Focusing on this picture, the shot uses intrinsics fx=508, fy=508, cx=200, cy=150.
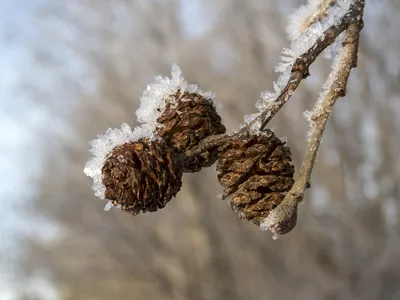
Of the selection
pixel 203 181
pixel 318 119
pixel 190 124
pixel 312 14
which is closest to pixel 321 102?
pixel 318 119

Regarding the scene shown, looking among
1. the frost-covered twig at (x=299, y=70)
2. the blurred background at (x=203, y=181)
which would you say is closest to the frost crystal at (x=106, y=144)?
the frost-covered twig at (x=299, y=70)

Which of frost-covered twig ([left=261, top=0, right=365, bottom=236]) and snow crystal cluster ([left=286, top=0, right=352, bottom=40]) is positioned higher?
snow crystal cluster ([left=286, top=0, right=352, bottom=40])

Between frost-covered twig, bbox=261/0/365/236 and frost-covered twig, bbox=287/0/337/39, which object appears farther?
frost-covered twig, bbox=287/0/337/39

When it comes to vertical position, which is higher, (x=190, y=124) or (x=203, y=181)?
(x=203, y=181)

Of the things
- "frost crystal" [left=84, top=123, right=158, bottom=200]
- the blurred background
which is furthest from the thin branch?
the blurred background

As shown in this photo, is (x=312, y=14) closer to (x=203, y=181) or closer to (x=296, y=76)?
(x=296, y=76)

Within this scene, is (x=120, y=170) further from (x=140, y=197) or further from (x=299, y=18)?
(x=299, y=18)

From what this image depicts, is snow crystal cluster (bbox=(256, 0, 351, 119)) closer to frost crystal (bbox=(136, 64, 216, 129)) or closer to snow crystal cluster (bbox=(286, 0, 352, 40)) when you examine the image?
snow crystal cluster (bbox=(286, 0, 352, 40))
